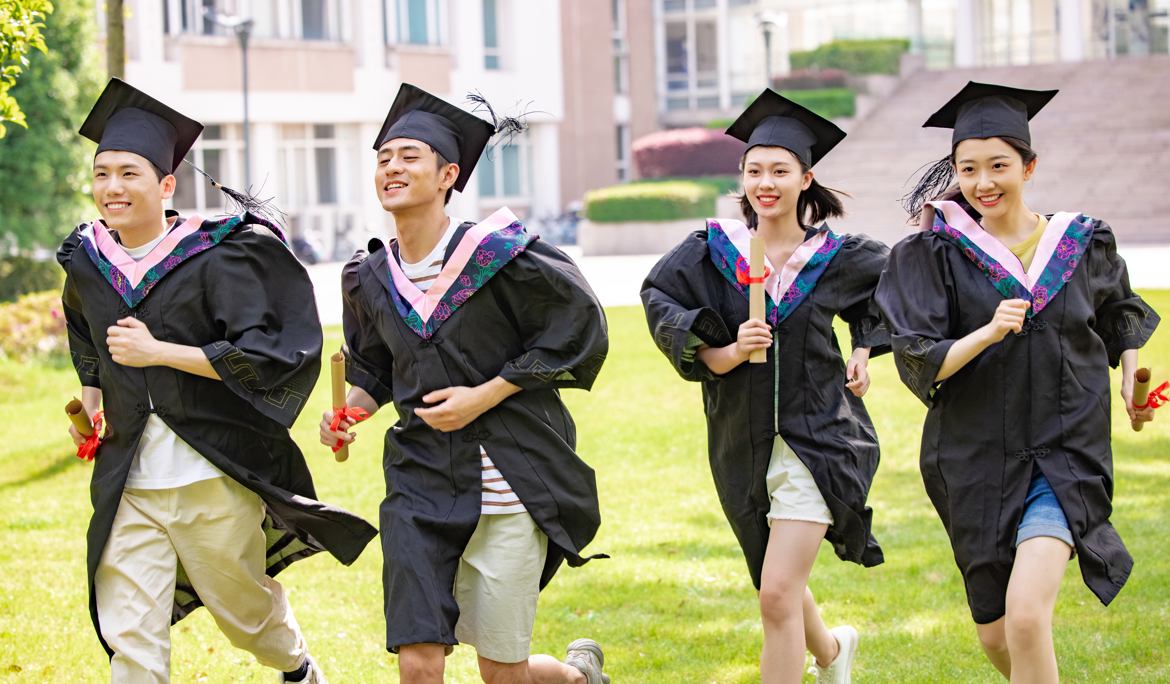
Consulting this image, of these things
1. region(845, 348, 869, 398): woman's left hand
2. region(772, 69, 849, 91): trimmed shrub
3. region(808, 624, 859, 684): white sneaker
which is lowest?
region(808, 624, 859, 684): white sneaker

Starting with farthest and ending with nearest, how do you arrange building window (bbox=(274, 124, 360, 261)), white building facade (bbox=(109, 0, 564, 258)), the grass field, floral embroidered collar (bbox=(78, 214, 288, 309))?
building window (bbox=(274, 124, 360, 261))
white building facade (bbox=(109, 0, 564, 258))
the grass field
floral embroidered collar (bbox=(78, 214, 288, 309))

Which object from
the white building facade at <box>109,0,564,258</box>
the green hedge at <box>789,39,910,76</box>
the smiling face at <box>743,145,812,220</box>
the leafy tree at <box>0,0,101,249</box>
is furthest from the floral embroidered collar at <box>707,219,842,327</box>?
the green hedge at <box>789,39,910,76</box>

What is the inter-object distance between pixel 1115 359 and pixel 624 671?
2.55m

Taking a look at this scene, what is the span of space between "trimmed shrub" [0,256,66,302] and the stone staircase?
1454 centimetres

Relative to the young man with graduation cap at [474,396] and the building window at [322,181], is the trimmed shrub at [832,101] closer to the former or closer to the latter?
the building window at [322,181]

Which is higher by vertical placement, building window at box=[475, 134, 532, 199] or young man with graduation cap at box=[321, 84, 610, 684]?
building window at box=[475, 134, 532, 199]

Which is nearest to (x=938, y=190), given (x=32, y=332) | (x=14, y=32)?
(x=14, y=32)

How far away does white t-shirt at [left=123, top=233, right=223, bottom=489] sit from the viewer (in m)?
4.48

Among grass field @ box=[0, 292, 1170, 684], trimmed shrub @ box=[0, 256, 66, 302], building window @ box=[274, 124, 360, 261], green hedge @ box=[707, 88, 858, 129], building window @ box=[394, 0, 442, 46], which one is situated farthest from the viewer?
building window @ box=[394, 0, 442, 46]

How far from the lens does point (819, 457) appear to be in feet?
15.3

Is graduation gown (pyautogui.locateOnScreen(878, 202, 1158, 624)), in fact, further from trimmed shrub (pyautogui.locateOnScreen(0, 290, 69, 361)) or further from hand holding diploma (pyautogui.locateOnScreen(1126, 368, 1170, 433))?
trimmed shrub (pyautogui.locateOnScreen(0, 290, 69, 361))

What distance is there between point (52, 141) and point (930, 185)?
1678cm

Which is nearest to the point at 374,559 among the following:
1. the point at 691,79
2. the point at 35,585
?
the point at 35,585

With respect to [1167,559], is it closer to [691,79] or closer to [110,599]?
[110,599]
